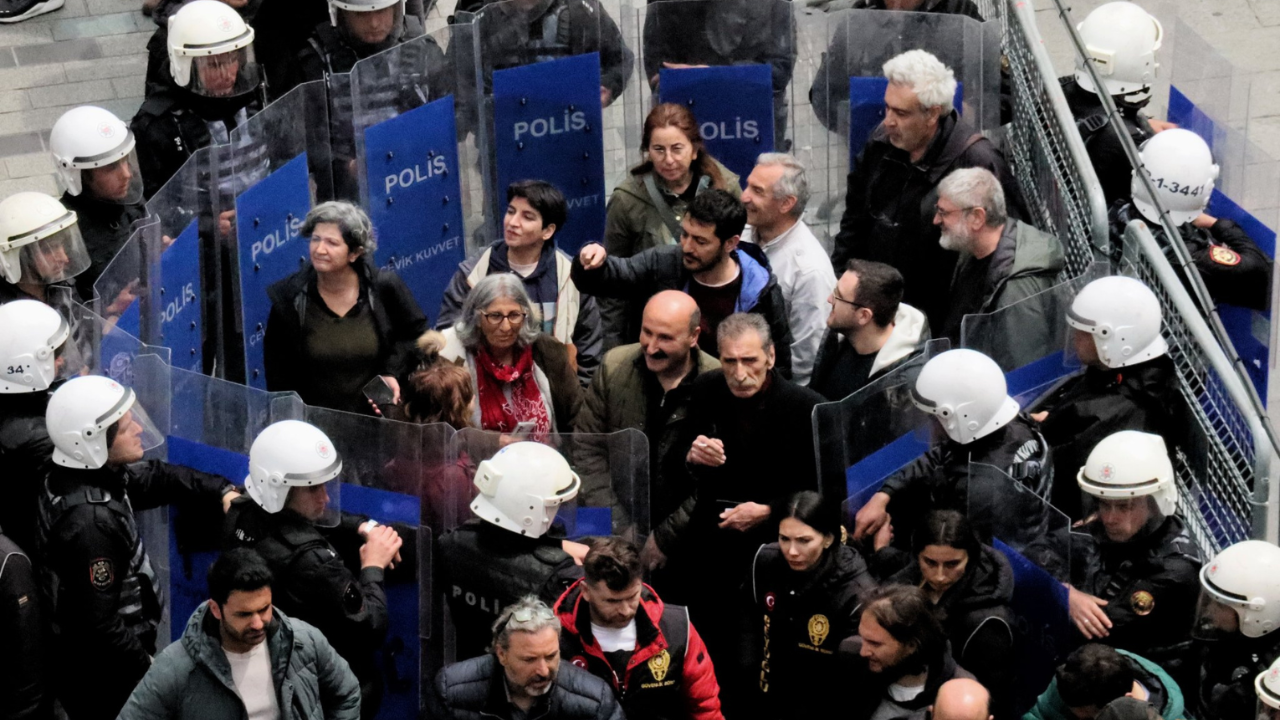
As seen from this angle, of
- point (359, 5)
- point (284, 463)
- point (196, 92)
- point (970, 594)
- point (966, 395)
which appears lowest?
point (970, 594)

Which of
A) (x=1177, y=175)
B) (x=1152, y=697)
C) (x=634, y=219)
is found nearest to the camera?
(x=1152, y=697)

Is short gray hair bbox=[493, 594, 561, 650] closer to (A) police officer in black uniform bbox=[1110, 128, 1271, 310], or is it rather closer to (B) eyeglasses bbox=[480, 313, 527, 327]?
(B) eyeglasses bbox=[480, 313, 527, 327]

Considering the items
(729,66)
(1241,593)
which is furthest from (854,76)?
(1241,593)

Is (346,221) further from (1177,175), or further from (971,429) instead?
(1177,175)

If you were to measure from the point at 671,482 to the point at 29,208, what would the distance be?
274 cm

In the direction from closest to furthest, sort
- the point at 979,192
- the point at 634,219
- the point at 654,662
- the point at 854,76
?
the point at 654,662
the point at 979,192
the point at 634,219
the point at 854,76

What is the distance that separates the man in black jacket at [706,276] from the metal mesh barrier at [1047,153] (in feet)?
4.09

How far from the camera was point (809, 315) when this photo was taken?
9.04 meters

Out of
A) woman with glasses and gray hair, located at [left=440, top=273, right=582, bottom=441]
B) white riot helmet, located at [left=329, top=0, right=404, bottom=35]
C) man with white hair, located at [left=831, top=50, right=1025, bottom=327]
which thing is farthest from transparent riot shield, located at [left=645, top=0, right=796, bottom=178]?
woman with glasses and gray hair, located at [left=440, top=273, right=582, bottom=441]

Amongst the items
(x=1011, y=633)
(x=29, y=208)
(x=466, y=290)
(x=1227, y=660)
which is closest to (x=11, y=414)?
(x=29, y=208)

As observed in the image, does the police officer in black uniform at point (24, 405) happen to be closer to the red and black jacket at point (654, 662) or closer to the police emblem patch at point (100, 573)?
the police emblem patch at point (100, 573)

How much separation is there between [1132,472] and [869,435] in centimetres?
101

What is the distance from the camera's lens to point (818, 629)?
24.2 feet

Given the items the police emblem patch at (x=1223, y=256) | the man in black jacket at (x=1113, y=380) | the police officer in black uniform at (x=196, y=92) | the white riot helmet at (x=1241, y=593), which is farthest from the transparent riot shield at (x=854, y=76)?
the white riot helmet at (x=1241, y=593)
